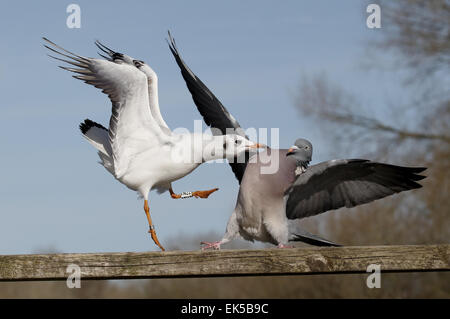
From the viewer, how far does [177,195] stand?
17.4 feet

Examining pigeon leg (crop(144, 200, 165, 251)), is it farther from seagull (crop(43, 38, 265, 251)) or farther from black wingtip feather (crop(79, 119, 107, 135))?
black wingtip feather (crop(79, 119, 107, 135))

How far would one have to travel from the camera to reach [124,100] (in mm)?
5344

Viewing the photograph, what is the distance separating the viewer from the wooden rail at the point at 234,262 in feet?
Result: 12.4

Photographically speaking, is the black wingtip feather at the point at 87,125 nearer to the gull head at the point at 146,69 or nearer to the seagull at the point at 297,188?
the gull head at the point at 146,69

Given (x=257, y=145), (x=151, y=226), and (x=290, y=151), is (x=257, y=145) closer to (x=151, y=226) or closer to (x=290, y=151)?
(x=290, y=151)

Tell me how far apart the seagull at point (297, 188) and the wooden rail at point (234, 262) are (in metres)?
0.78

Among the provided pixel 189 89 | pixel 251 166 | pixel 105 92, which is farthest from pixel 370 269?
pixel 189 89

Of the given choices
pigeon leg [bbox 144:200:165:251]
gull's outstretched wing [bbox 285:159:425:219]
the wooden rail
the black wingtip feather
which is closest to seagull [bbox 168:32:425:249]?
gull's outstretched wing [bbox 285:159:425:219]

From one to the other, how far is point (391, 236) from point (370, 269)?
1347 centimetres

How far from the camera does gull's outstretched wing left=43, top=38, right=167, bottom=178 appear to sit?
5277 millimetres

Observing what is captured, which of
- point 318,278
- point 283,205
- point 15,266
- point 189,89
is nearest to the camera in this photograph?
point 15,266

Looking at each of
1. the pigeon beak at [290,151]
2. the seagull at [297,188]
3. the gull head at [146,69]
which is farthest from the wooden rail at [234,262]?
the gull head at [146,69]

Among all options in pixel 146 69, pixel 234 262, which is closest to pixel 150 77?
pixel 146 69
